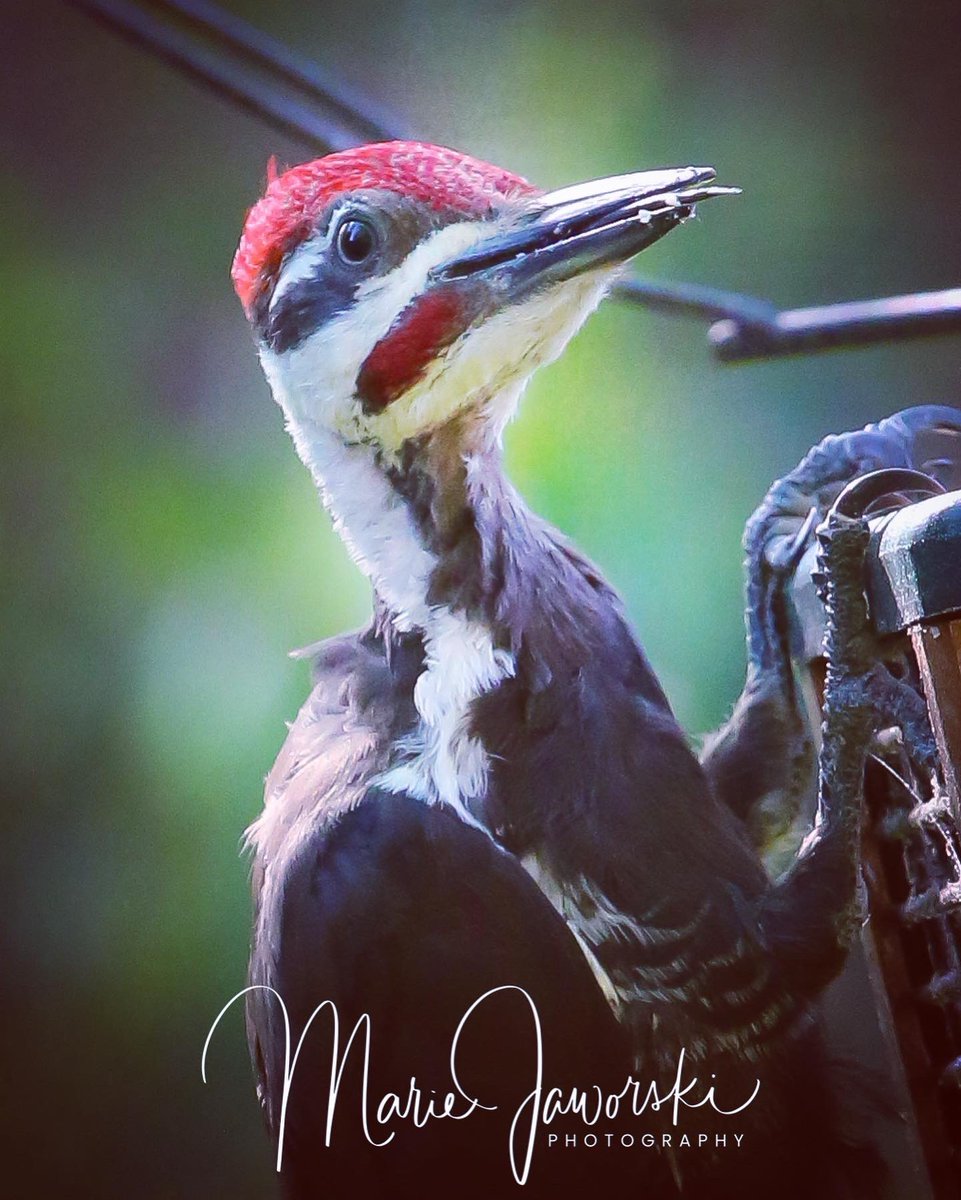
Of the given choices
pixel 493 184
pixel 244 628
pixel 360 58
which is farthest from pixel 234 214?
pixel 244 628

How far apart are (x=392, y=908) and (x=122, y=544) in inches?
21.9

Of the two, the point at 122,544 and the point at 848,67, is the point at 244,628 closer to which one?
the point at 122,544

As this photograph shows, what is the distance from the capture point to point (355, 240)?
125cm

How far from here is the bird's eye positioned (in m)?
1.24

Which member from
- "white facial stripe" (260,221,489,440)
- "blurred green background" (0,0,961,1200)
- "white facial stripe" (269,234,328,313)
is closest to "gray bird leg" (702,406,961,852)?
"blurred green background" (0,0,961,1200)

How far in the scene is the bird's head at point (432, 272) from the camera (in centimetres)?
121

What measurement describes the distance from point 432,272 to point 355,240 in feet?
0.31

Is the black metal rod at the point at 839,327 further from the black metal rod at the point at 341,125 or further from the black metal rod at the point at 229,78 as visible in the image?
the black metal rod at the point at 229,78

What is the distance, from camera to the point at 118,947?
136cm

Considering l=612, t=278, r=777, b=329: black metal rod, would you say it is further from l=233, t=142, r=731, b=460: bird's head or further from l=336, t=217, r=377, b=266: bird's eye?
l=336, t=217, r=377, b=266: bird's eye

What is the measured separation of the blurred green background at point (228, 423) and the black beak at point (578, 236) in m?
0.19

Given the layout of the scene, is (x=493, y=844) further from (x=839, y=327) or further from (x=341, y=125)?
(x=341, y=125)

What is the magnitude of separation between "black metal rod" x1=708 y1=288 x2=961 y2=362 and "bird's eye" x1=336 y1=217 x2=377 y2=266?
0.43 m

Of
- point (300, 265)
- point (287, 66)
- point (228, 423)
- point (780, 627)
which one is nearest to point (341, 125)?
point (287, 66)
